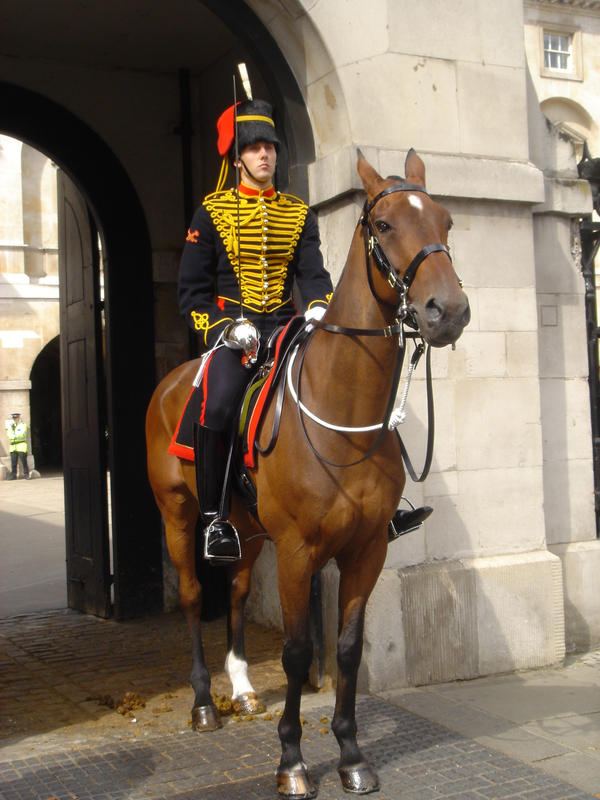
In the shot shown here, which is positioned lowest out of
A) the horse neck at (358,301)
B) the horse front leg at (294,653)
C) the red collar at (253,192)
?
the horse front leg at (294,653)

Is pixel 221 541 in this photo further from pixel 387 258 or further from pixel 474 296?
pixel 474 296

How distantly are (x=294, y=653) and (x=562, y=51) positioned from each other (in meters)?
33.2

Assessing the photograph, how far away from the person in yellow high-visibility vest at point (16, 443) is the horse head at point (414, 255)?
2186cm

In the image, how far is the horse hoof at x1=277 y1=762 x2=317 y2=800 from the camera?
12.9ft

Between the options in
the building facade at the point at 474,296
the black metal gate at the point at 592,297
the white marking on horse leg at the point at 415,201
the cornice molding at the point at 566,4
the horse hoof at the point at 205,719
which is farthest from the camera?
the cornice molding at the point at 566,4

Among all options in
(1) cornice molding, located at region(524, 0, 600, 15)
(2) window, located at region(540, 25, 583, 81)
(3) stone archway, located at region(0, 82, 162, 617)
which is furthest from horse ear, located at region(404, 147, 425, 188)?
(1) cornice molding, located at region(524, 0, 600, 15)

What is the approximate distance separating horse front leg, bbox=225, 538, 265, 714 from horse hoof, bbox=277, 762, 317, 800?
3.82 ft

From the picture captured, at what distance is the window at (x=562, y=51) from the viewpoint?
32719 mm

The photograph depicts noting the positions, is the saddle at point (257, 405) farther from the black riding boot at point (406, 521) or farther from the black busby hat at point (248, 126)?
the black busby hat at point (248, 126)

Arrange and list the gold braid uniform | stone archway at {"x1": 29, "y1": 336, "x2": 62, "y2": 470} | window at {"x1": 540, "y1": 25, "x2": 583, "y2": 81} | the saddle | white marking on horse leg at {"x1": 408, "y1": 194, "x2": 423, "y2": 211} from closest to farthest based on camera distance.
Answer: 1. white marking on horse leg at {"x1": 408, "y1": 194, "x2": 423, "y2": 211}
2. the saddle
3. the gold braid uniform
4. stone archway at {"x1": 29, "y1": 336, "x2": 62, "y2": 470}
5. window at {"x1": 540, "y1": 25, "x2": 583, "y2": 81}

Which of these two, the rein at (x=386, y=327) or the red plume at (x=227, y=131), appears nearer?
the rein at (x=386, y=327)

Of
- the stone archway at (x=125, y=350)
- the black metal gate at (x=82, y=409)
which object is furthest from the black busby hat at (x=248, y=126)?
the black metal gate at (x=82, y=409)

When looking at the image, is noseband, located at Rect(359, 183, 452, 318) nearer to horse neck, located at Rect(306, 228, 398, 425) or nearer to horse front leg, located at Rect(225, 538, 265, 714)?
horse neck, located at Rect(306, 228, 398, 425)

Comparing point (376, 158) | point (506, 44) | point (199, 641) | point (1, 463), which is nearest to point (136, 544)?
point (199, 641)
